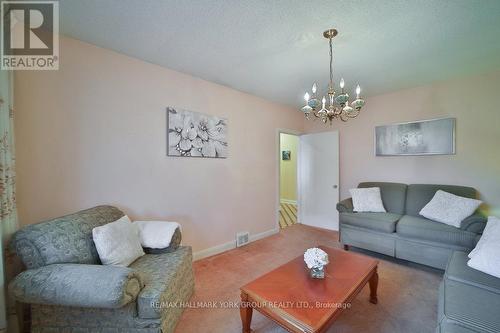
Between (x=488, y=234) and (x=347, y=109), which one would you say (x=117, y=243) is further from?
(x=488, y=234)

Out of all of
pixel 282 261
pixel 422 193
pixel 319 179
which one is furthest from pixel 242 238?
pixel 422 193

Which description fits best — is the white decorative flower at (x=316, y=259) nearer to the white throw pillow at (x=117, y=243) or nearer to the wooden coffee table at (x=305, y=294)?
the wooden coffee table at (x=305, y=294)

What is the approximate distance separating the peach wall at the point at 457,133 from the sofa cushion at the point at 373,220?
89cm

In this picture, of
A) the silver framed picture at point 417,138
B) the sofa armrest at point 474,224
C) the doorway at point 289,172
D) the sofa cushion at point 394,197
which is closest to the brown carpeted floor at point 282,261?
the sofa armrest at point 474,224

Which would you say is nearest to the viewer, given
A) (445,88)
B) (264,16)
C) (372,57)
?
(264,16)

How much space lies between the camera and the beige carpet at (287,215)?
4.46 metres

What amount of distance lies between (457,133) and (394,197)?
1.20 metres

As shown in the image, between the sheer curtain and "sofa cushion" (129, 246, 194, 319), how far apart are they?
75 centimetres

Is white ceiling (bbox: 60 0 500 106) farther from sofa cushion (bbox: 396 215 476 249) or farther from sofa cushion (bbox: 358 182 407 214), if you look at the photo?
sofa cushion (bbox: 396 215 476 249)

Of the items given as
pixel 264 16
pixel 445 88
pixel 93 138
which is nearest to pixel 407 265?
pixel 445 88

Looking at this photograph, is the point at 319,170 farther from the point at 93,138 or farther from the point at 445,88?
the point at 93,138

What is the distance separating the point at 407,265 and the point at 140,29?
12.9 feet

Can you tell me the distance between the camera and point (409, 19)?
5.32 feet

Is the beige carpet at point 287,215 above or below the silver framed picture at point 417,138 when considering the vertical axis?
below
